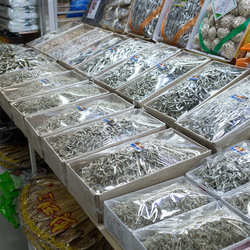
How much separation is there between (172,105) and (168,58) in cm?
67

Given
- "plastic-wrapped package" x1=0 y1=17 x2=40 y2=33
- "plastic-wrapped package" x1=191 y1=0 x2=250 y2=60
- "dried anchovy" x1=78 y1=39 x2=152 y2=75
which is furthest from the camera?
"plastic-wrapped package" x1=0 y1=17 x2=40 y2=33

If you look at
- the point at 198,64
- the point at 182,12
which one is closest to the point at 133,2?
the point at 182,12

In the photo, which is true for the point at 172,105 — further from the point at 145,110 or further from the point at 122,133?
the point at 122,133

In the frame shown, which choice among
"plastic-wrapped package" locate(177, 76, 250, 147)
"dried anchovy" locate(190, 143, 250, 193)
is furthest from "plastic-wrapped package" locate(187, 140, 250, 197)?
"plastic-wrapped package" locate(177, 76, 250, 147)

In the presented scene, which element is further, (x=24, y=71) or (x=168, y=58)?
(x=24, y=71)

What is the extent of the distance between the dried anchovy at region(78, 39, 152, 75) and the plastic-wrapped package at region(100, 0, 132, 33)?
0.48 meters

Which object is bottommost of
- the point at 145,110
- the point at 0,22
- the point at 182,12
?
the point at 0,22

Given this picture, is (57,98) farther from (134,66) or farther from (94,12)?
(94,12)

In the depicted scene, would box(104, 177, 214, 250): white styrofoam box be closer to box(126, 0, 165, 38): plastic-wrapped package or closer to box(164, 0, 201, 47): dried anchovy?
box(164, 0, 201, 47): dried anchovy

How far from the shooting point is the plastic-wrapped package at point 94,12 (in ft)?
11.8

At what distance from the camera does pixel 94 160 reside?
1565mm

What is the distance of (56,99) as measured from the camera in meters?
2.23

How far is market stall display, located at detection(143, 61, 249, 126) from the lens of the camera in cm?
191

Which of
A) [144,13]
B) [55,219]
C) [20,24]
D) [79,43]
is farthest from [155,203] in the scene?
[20,24]
